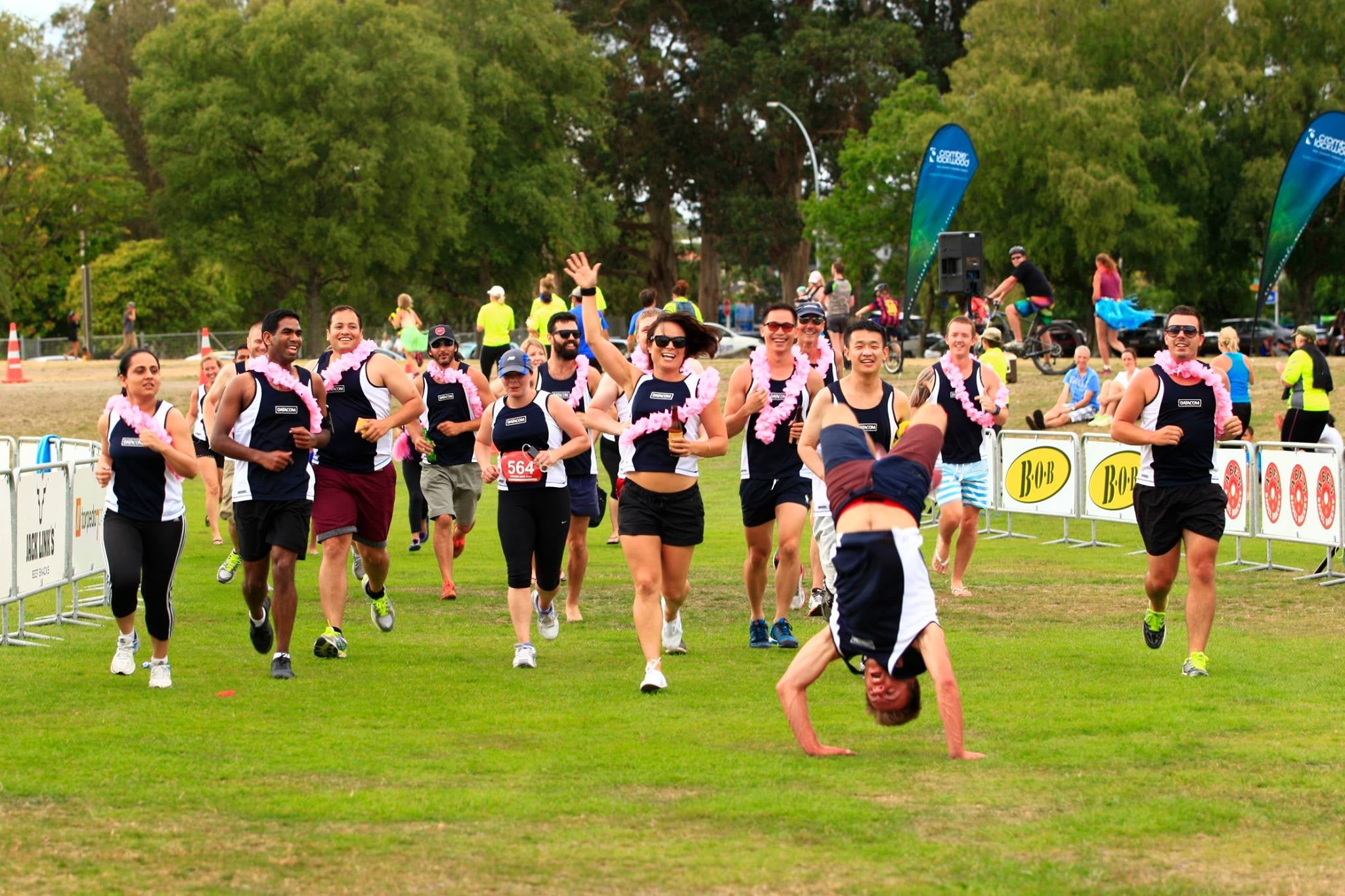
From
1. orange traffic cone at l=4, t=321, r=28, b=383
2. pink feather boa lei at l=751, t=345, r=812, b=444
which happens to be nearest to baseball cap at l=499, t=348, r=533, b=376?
pink feather boa lei at l=751, t=345, r=812, b=444

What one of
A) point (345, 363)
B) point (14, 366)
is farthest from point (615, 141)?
point (345, 363)

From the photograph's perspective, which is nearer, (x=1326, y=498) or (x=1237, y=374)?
(x=1326, y=498)

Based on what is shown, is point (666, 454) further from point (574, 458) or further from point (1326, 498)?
point (1326, 498)

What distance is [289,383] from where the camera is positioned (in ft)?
32.9

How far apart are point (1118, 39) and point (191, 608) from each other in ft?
153

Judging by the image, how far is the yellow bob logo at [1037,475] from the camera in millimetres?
19016

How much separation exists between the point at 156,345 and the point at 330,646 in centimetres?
4652

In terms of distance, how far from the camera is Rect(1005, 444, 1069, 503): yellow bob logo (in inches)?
749

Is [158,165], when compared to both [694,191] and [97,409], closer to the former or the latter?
[694,191]

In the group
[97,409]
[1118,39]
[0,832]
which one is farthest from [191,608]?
[1118,39]

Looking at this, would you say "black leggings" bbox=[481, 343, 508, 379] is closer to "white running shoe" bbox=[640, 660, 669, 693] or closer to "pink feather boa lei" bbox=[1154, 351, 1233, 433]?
"pink feather boa lei" bbox=[1154, 351, 1233, 433]

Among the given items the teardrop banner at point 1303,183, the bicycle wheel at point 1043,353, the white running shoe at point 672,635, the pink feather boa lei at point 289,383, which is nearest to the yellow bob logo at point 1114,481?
the white running shoe at point 672,635

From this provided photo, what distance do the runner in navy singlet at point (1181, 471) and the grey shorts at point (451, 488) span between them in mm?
5980

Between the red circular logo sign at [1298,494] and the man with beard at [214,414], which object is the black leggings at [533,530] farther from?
the red circular logo sign at [1298,494]
